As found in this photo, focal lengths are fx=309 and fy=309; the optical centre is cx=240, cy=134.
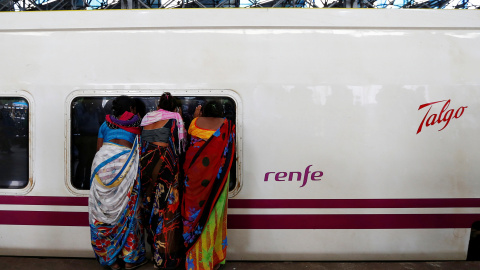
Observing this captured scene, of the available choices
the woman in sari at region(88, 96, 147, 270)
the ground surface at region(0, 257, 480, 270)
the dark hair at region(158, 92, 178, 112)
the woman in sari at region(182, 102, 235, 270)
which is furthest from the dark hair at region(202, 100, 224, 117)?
the ground surface at region(0, 257, 480, 270)

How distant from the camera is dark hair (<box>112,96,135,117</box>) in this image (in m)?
2.38

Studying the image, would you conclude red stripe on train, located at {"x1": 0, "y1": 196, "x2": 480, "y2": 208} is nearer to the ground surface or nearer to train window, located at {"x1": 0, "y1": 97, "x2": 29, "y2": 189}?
the ground surface

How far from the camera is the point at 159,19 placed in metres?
2.56

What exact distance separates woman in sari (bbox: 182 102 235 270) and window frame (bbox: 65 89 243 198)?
164 mm

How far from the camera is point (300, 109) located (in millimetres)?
2504

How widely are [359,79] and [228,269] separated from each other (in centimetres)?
186

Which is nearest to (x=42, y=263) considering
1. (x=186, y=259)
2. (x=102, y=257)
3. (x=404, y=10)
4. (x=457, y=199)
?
(x=102, y=257)

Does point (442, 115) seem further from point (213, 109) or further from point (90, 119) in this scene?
point (90, 119)

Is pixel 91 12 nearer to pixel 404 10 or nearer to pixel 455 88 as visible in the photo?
pixel 404 10

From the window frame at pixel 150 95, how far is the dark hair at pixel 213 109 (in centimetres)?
17

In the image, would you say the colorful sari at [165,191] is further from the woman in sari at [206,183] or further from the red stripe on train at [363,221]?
the red stripe on train at [363,221]

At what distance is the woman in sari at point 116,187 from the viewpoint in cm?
235

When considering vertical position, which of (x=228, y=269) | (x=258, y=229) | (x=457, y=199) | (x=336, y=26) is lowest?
(x=228, y=269)

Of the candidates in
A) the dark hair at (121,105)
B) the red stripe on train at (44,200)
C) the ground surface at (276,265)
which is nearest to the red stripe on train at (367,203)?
the ground surface at (276,265)
